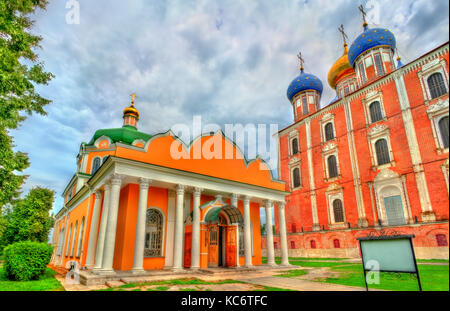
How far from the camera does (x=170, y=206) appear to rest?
49.8ft

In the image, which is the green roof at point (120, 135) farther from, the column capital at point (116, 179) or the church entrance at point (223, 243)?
the church entrance at point (223, 243)

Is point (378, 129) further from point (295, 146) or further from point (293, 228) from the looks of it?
point (293, 228)

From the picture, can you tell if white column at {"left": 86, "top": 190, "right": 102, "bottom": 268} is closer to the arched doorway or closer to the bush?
the bush

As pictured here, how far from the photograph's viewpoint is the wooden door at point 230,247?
573 inches

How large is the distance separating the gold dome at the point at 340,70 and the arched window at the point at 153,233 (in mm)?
30738

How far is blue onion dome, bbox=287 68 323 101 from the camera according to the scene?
34375mm

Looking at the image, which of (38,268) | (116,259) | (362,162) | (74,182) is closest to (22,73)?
(38,268)

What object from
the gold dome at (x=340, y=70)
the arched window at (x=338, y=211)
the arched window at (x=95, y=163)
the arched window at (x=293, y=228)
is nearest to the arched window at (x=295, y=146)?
the arched window at (x=338, y=211)

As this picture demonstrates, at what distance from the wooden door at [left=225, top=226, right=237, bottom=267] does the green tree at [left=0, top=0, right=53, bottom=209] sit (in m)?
10.6

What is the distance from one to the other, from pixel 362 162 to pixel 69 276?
22745 millimetres

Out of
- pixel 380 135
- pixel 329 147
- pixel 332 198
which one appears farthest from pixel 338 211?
pixel 380 135

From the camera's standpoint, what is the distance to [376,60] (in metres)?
27.0
